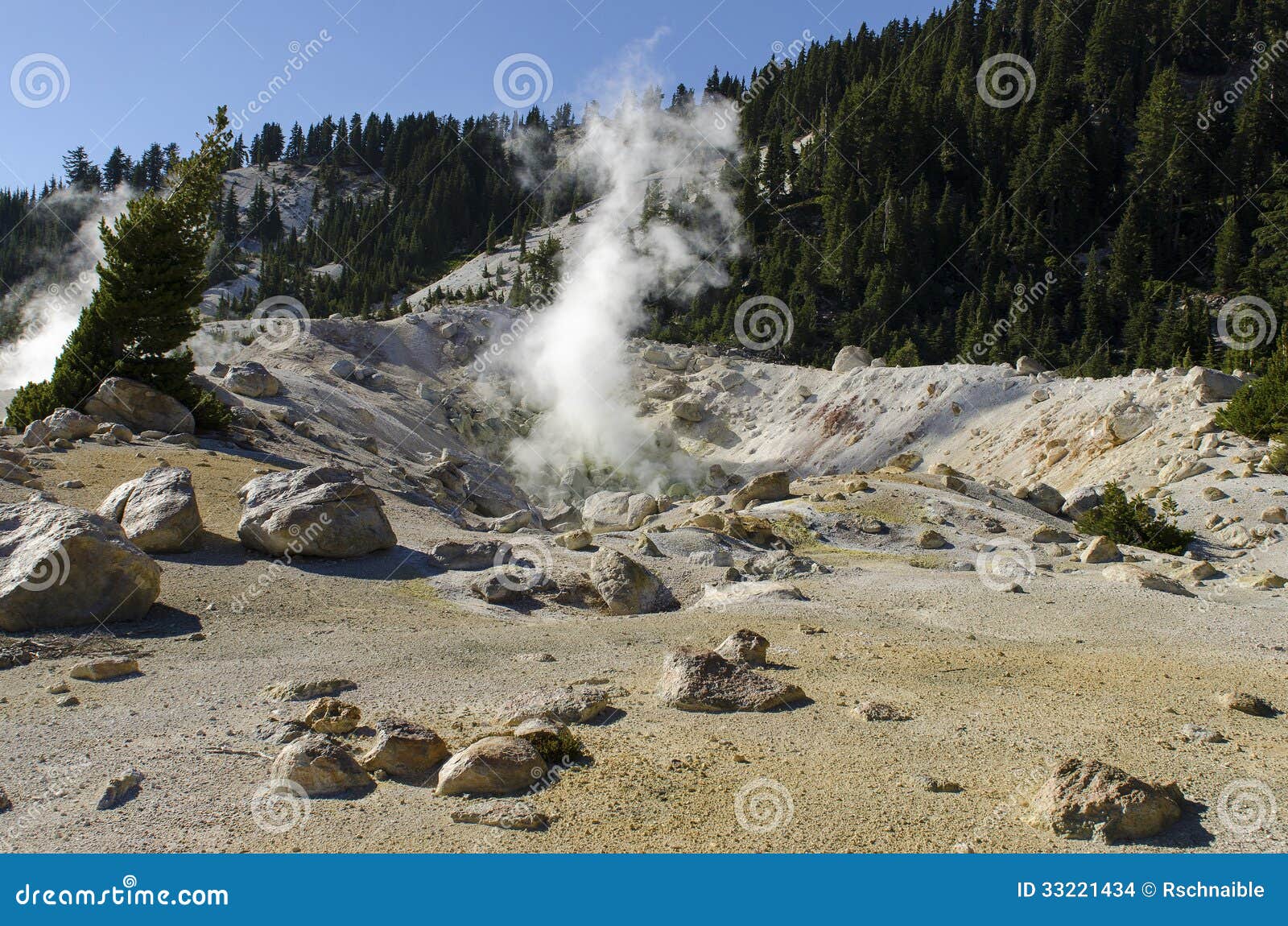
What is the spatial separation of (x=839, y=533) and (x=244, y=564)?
32.7ft

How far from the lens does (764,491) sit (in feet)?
65.8

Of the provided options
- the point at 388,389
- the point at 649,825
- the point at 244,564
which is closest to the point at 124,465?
the point at 244,564

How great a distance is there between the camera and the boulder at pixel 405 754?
5.69 meters

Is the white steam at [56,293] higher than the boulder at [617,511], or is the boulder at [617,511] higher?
the white steam at [56,293]

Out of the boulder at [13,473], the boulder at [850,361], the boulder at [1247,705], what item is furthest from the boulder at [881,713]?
the boulder at [850,361]

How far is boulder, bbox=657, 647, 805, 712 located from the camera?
23.6ft

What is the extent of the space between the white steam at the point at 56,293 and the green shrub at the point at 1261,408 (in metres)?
43.2

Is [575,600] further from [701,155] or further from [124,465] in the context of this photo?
[701,155]

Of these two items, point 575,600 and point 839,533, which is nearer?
point 575,600

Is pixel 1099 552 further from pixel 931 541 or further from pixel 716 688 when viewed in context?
pixel 716 688

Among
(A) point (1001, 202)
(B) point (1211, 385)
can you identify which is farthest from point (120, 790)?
(A) point (1001, 202)

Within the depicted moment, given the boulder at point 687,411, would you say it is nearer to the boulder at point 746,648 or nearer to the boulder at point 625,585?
the boulder at point 625,585

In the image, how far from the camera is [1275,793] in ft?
17.9

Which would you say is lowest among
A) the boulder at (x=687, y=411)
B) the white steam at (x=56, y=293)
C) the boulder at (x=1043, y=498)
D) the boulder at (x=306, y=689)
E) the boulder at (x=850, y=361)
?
the boulder at (x=306, y=689)
